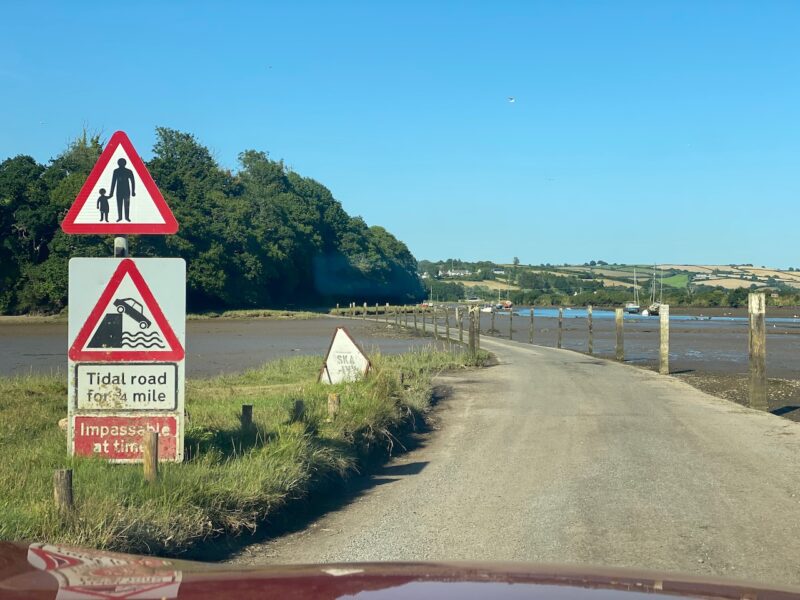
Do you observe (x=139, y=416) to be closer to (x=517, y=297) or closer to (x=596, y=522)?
(x=596, y=522)

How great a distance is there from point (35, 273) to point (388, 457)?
4931 centimetres

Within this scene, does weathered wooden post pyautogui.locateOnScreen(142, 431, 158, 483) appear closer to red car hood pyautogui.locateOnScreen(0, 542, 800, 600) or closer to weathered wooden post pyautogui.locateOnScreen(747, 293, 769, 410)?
red car hood pyautogui.locateOnScreen(0, 542, 800, 600)

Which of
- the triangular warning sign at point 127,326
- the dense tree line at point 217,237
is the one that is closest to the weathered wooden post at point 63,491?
the triangular warning sign at point 127,326

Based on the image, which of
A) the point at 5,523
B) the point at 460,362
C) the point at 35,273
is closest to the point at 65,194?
the point at 35,273

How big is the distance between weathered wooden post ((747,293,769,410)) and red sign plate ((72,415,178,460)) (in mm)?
10824

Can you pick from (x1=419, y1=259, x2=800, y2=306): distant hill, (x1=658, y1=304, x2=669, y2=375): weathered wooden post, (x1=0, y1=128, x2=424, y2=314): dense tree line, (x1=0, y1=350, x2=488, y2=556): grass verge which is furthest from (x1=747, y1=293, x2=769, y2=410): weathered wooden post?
(x1=419, y1=259, x2=800, y2=306): distant hill

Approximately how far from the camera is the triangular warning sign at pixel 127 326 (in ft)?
22.3

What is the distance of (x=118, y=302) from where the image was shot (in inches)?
269

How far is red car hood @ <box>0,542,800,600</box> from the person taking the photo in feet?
10.1

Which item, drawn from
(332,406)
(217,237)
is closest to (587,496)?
(332,406)

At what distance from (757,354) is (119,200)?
1145 centimetres

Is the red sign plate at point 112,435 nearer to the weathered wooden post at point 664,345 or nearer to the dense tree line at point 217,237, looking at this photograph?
the weathered wooden post at point 664,345

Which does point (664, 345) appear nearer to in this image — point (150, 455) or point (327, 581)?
point (150, 455)

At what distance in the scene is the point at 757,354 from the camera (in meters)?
14.7
